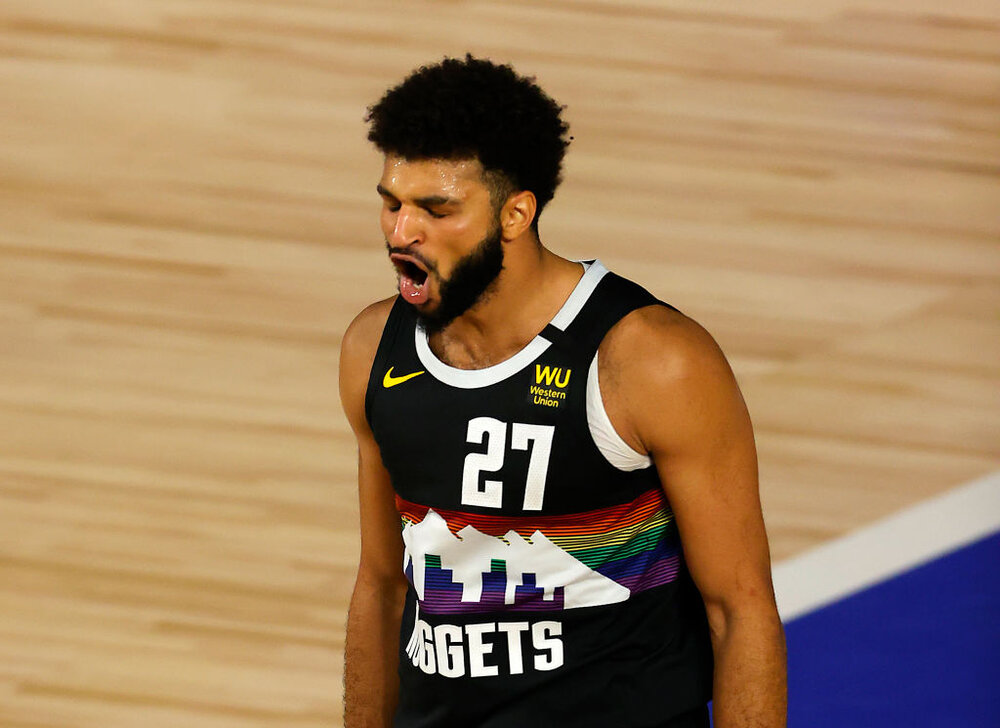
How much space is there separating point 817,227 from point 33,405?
1.93 meters

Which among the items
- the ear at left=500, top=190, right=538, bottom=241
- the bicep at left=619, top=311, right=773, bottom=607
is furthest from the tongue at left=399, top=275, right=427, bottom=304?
the bicep at left=619, top=311, right=773, bottom=607

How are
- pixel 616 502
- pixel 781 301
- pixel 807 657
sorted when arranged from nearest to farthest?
pixel 616 502 → pixel 807 657 → pixel 781 301

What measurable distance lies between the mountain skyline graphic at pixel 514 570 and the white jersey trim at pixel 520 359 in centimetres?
16

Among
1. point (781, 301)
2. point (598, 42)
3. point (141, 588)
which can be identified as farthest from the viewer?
point (598, 42)

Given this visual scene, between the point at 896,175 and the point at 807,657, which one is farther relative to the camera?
the point at 896,175

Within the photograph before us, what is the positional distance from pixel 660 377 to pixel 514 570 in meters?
0.29

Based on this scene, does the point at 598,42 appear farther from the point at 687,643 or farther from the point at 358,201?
the point at 687,643

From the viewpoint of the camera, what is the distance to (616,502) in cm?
156

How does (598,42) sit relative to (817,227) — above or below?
above

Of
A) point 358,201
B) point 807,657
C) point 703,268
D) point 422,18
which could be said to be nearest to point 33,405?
point 358,201

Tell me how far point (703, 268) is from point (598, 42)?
66cm

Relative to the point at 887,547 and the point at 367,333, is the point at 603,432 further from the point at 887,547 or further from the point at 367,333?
the point at 887,547

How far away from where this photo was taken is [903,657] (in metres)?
2.90

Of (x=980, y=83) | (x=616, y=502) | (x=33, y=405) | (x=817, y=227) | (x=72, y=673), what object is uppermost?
(x=980, y=83)
